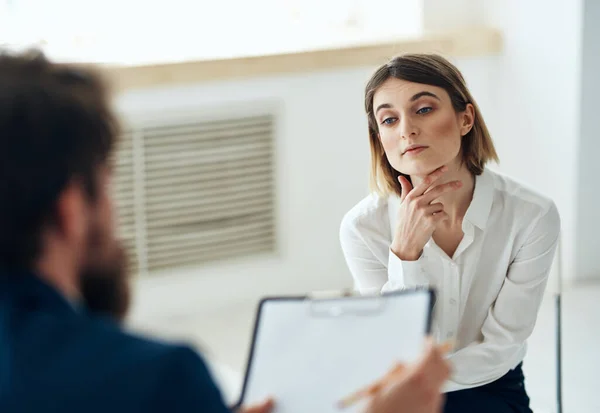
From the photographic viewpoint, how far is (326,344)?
→ 3.95 feet

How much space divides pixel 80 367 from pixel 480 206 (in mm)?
1104

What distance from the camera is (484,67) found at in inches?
135

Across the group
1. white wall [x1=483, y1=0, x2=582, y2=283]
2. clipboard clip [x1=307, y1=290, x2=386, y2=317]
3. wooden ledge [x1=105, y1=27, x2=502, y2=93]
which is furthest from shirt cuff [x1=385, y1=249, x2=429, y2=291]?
white wall [x1=483, y1=0, x2=582, y2=283]

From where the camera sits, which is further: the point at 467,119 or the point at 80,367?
the point at 467,119

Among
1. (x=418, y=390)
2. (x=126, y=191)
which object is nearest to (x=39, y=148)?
(x=418, y=390)

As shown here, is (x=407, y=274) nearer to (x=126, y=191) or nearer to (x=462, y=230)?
(x=462, y=230)

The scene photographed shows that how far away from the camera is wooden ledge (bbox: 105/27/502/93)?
9.55 ft

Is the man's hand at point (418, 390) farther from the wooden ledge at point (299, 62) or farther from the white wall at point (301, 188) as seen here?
the white wall at point (301, 188)

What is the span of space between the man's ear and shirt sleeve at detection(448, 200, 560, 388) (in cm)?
102

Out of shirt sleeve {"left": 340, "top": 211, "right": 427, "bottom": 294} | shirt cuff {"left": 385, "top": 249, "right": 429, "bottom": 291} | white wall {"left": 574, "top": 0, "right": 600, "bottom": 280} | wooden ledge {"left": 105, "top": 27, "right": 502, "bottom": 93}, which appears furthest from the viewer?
white wall {"left": 574, "top": 0, "right": 600, "bottom": 280}

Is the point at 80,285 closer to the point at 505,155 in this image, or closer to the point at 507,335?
the point at 507,335

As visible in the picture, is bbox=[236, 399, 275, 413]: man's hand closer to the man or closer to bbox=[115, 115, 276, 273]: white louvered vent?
the man

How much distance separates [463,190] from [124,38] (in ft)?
5.83

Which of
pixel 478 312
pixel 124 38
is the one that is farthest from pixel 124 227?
pixel 478 312
